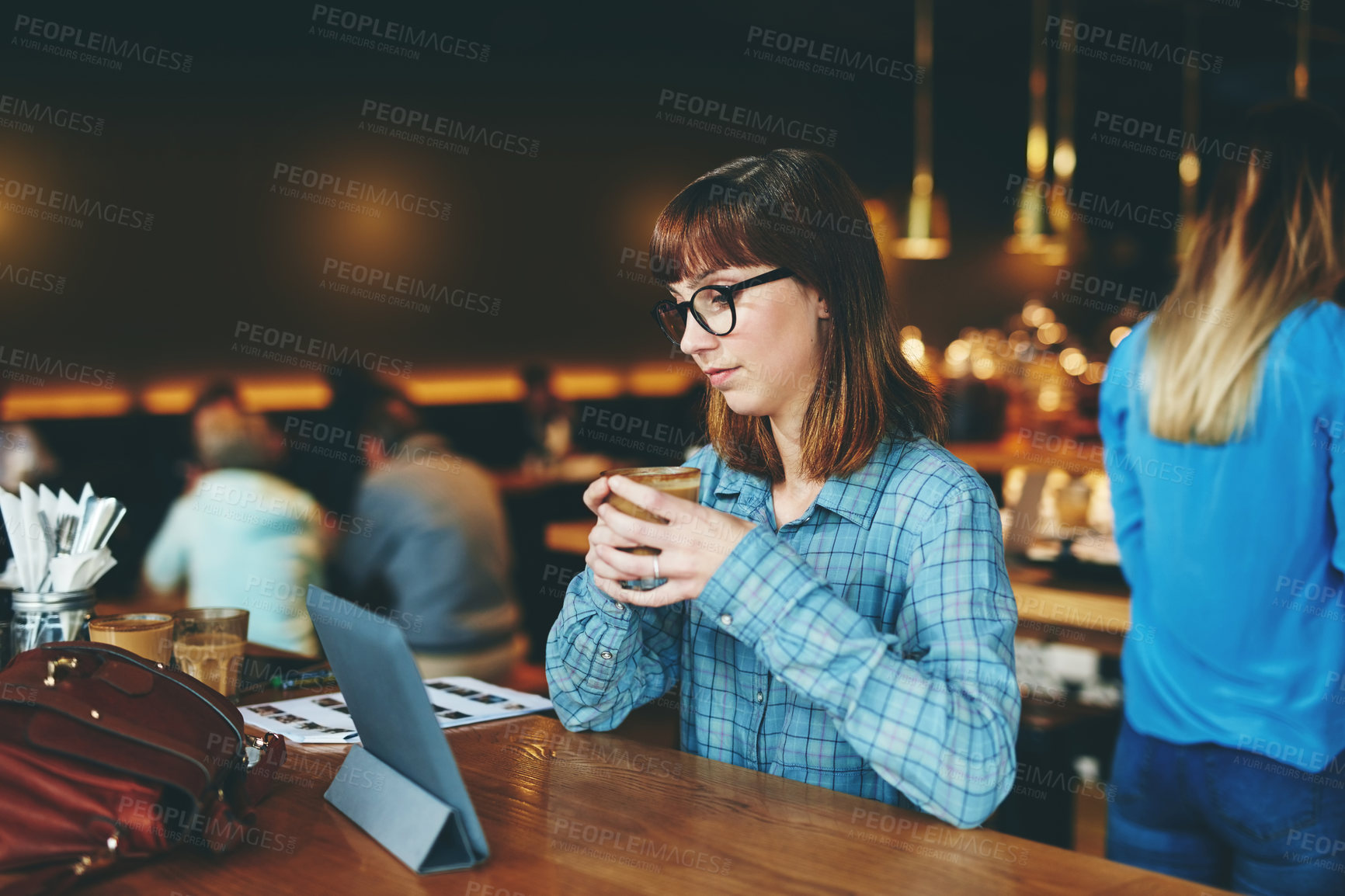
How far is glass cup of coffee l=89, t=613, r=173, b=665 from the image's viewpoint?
1.55 metres

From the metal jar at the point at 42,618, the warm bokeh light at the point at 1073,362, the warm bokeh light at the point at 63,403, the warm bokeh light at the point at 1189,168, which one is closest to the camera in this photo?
the metal jar at the point at 42,618

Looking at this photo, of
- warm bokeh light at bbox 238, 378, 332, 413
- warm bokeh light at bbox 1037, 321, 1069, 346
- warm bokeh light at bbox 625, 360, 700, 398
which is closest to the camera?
warm bokeh light at bbox 238, 378, 332, 413

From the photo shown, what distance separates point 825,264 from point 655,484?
46 centimetres

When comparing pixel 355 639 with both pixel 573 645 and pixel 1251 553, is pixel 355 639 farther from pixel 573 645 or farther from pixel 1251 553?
pixel 1251 553

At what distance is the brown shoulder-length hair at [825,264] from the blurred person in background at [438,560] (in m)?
1.67

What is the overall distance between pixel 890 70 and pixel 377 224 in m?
4.64

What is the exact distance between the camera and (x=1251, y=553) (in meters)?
1.93

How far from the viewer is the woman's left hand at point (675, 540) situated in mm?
1232

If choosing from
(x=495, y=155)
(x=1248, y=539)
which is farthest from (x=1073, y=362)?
(x=1248, y=539)

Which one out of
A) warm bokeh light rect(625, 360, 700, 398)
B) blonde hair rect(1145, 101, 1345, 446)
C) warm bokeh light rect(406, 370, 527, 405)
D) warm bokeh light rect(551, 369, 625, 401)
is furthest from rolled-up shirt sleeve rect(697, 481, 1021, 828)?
warm bokeh light rect(625, 360, 700, 398)

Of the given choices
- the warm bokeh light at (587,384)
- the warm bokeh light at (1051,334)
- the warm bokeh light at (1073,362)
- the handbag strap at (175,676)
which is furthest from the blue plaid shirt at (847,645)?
the warm bokeh light at (1051,334)

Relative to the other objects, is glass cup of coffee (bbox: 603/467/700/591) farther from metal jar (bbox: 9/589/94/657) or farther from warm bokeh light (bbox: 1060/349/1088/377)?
warm bokeh light (bbox: 1060/349/1088/377)

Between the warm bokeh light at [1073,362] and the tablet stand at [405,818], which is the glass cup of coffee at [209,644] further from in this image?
the warm bokeh light at [1073,362]

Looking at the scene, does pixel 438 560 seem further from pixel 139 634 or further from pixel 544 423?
pixel 544 423
